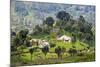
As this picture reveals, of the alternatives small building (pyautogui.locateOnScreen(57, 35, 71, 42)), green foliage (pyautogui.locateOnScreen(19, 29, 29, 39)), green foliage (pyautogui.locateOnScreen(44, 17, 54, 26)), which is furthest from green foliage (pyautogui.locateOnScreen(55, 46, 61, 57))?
green foliage (pyautogui.locateOnScreen(19, 29, 29, 39))

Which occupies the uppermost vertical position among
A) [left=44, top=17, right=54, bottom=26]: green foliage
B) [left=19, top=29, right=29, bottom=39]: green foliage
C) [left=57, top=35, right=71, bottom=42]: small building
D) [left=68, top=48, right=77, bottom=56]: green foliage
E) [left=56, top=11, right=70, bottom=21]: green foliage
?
[left=56, top=11, right=70, bottom=21]: green foliage

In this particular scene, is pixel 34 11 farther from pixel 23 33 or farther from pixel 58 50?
pixel 58 50

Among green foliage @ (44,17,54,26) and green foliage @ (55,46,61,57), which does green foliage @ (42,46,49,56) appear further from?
green foliage @ (44,17,54,26)

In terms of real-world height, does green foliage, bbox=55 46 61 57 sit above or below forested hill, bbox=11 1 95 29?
below

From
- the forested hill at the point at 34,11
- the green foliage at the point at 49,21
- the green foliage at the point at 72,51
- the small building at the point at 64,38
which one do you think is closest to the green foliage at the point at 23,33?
the forested hill at the point at 34,11
